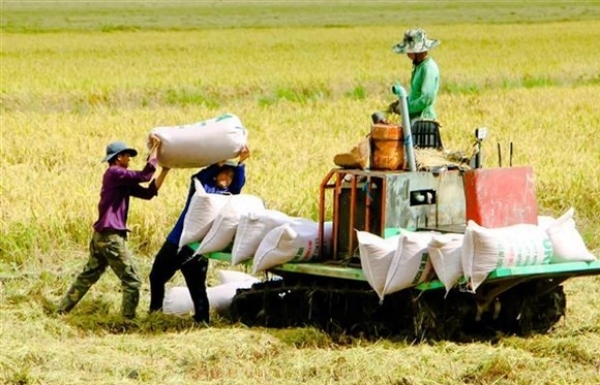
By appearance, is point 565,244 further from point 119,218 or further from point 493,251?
point 119,218

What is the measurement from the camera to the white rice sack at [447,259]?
796 cm

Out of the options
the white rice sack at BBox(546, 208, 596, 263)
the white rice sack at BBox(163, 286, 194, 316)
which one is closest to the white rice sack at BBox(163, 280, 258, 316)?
the white rice sack at BBox(163, 286, 194, 316)

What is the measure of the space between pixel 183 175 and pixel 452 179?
582cm

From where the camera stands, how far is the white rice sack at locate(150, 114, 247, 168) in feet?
30.3

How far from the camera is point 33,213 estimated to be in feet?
37.5

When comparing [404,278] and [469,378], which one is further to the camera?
[404,278]

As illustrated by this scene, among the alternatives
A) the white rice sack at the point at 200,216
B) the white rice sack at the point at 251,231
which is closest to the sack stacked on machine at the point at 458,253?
the white rice sack at the point at 251,231

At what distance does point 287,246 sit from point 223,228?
1.90 ft

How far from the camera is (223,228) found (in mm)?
9047

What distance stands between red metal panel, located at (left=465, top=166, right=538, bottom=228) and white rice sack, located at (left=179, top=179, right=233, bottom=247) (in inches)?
67.9

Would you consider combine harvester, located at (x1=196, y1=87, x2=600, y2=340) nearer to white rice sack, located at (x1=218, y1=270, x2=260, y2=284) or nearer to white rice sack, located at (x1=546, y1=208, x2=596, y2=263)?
white rice sack, located at (x1=546, y1=208, x2=596, y2=263)

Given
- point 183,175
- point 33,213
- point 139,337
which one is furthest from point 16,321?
point 183,175

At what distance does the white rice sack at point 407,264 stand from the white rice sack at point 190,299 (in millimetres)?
1774

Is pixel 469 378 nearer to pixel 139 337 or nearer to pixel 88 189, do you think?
pixel 139 337
